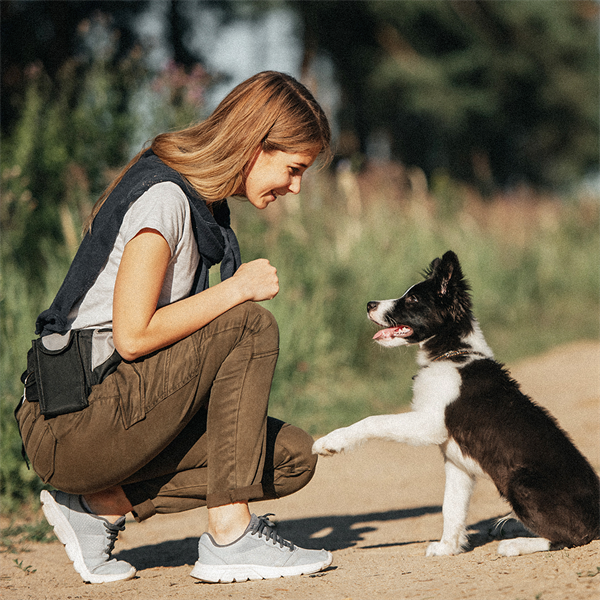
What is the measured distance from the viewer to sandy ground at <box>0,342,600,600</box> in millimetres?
2658

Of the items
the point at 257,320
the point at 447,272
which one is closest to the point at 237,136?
the point at 257,320

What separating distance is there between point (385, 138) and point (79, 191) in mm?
20423

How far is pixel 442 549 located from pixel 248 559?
3.11 feet

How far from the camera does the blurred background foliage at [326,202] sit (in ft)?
22.1

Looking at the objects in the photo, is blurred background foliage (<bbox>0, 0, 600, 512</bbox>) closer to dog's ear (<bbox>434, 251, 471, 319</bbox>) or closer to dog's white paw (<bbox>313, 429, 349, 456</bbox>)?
dog's white paw (<bbox>313, 429, 349, 456</bbox>)

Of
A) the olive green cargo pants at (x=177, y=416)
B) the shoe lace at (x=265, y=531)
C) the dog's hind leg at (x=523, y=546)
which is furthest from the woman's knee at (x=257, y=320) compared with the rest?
the dog's hind leg at (x=523, y=546)

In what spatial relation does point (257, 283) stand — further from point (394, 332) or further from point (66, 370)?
point (394, 332)

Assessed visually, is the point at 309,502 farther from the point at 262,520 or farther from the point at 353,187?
the point at 353,187

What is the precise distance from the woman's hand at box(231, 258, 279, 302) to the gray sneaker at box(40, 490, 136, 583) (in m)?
1.15

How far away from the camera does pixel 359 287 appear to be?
8133 mm

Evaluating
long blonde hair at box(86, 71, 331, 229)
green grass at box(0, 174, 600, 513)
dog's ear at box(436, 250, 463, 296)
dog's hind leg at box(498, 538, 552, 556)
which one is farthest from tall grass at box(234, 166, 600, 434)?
long blonde hair at box(86, 71, 331, 229)

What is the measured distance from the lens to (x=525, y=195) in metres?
15.7

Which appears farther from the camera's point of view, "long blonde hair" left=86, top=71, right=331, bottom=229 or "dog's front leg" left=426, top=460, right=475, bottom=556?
"dog's front leg" left=426, top=460, right=475, bottom=556

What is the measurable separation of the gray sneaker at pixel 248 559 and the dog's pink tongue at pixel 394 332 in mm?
1298
